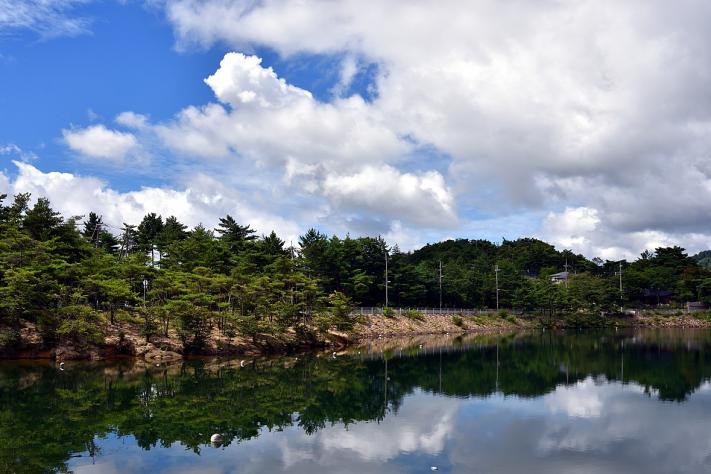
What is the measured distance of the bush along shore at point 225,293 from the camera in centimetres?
3678

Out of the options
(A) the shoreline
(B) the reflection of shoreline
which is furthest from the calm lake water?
(B) the reflection of shoreline

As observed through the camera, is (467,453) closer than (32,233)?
Yes

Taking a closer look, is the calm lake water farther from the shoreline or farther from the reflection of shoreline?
the reflection of shoreline

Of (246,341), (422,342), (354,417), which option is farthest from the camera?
(422,342)

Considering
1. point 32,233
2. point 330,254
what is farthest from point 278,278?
point 32,233

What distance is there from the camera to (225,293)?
44.0 m

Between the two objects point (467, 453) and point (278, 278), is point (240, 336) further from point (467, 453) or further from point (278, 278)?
point (467, 453)

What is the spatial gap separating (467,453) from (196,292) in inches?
1148

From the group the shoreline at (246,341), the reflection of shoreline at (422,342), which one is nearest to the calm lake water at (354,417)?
the shoreline at (246,341)

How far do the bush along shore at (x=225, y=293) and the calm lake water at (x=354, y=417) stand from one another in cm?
327

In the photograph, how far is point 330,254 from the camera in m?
63.8

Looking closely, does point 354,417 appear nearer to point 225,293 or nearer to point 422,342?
point 225,293

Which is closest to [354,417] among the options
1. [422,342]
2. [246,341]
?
[246,341]

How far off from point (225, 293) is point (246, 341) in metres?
4.24
